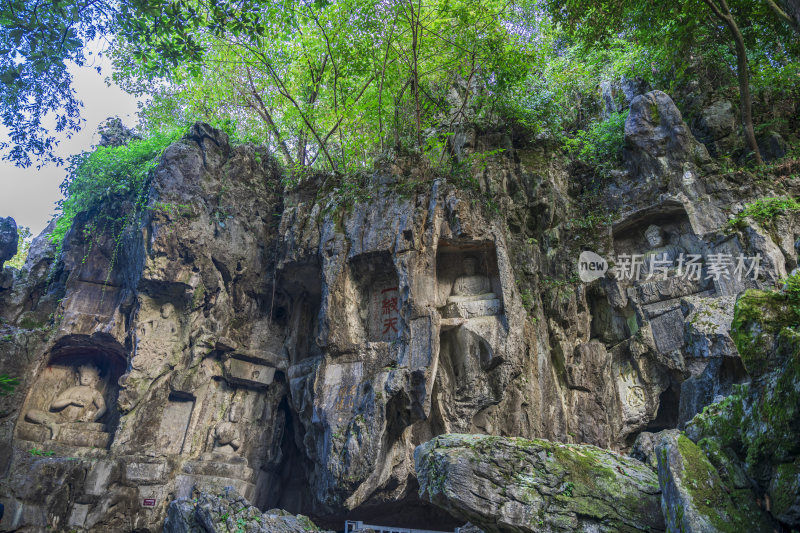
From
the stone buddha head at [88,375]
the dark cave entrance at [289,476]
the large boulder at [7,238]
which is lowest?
the dark cave entrance at [289,476]

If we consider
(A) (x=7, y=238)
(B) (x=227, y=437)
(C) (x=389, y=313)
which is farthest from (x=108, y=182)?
(C) (x=389, y=313)

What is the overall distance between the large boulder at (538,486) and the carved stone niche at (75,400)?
10694 mm

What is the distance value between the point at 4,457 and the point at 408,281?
970 centimetres

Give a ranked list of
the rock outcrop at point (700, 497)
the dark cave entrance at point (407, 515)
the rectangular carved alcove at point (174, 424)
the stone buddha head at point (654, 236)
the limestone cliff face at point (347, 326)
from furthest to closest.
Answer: the stone buddha head at point (654, 236), the rectangular carved alcove at point (174, 424), the limestone cliff face at point (347, 326), the dark cave entrance at point (407, 515), the rock outcrop at point (700, 497)

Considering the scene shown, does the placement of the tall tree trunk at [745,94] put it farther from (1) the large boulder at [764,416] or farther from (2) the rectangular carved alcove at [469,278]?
(1) the large boulder at [764,416]

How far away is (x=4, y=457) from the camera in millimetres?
11320

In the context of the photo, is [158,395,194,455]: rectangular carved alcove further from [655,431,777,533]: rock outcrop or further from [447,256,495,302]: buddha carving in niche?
[655,431,777,533]: rock outcrop

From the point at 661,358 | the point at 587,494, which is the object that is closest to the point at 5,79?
the point at 587,494

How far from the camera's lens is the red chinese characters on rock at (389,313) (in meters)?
11.7

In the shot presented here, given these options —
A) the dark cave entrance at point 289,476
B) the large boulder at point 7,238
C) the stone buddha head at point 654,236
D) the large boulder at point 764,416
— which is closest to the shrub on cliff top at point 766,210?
the stone buddha head at point 654,236

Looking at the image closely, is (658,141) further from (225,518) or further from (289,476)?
(225,518)

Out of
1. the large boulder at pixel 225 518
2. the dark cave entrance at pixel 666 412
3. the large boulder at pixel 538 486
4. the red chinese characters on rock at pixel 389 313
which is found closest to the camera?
the large boulder at pixel 538 486

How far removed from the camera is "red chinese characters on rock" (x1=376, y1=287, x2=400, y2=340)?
11.7 metres

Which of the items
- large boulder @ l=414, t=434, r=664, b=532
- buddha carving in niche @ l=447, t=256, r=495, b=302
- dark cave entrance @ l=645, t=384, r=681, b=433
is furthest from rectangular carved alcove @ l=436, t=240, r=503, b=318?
large boulder @ l=414, t=434, r=664, b=532
